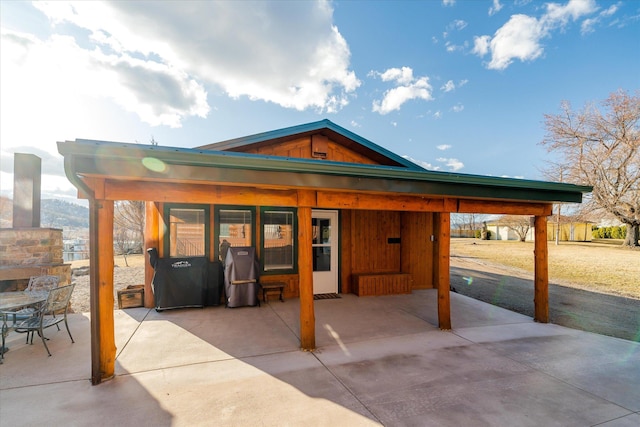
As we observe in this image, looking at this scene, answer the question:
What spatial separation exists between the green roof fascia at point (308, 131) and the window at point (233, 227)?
1.48 meters

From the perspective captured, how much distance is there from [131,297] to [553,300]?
10.3 metres

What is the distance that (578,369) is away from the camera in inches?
139

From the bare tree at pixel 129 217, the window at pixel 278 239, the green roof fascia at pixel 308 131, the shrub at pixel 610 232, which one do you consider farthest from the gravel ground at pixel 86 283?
the shrub at pixel 610 232

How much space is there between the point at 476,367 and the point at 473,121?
45.5 feet

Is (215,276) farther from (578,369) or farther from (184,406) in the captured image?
(578,369)

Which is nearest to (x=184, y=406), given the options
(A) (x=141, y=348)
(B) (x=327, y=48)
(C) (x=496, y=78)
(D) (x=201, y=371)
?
(D) (x=201, y=371)

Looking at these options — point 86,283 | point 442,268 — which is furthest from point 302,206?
point 86,283

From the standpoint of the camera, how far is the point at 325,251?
23.7ft

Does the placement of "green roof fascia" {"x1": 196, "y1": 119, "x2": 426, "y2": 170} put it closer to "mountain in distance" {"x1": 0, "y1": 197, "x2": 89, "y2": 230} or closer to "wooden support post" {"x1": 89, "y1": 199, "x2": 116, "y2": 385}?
"mountain in distance" {"x1": 0, "y1": 197, "x2": 89, "y2": 230}

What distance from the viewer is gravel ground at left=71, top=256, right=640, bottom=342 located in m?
5.49

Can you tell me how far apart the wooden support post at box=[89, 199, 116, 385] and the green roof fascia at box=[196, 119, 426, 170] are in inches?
123

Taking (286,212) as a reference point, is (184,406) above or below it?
below

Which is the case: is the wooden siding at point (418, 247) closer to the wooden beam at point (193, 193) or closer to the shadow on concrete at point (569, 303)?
the shadow on concrete at point (569, 303)

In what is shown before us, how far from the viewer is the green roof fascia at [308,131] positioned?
5.92 meters
